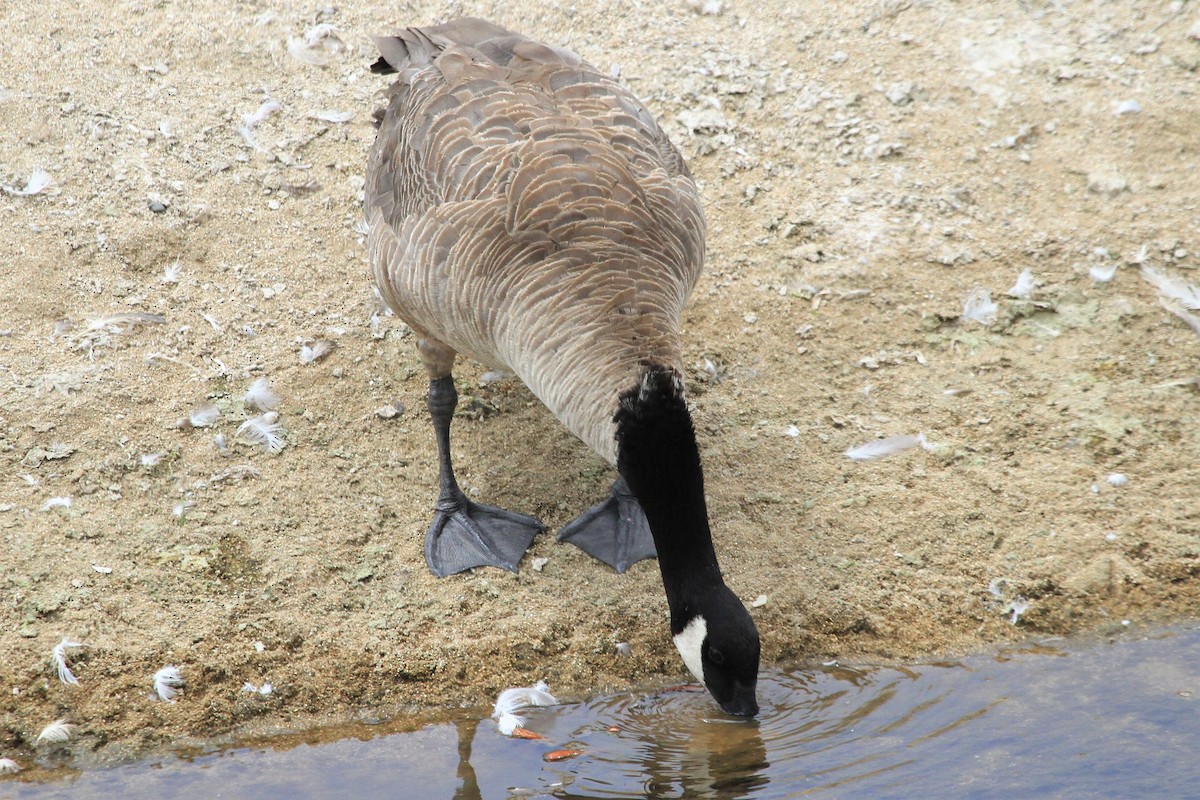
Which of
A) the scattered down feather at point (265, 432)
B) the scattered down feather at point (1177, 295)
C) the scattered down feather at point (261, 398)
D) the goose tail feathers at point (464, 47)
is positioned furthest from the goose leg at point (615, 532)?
the scattered down feather at point (1177, 295)

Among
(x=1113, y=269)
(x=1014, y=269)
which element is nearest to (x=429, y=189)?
(x=1014, y=269)

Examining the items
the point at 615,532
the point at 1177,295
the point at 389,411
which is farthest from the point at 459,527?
the point at 1177,295

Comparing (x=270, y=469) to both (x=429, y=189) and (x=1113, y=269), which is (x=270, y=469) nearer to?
(x=429, y=189)

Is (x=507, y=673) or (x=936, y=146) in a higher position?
(x=936, y=146)

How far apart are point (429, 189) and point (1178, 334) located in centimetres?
391

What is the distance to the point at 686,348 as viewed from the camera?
6.11 m

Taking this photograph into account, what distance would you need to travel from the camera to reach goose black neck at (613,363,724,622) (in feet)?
13.4

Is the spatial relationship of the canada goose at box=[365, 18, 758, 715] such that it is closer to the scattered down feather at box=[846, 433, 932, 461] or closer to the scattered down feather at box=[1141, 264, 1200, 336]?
the scattered down feather at box=[846, 433, 932, 461]

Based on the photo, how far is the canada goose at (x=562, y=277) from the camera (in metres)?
4.16

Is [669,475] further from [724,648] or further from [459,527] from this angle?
[459,527]

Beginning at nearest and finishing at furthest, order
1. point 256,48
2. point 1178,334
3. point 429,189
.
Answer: point 429,189 → point 1178,334 → point 256,48

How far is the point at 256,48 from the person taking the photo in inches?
305

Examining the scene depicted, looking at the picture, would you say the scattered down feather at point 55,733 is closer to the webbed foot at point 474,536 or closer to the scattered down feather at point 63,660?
the scattered down feather at point 63,660

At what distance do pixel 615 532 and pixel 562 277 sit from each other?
1400 millimetres
